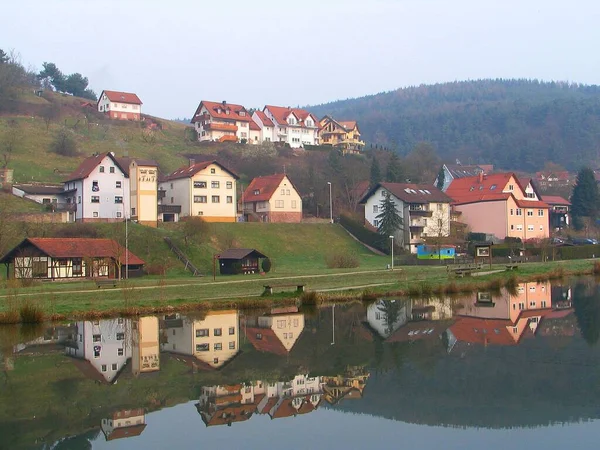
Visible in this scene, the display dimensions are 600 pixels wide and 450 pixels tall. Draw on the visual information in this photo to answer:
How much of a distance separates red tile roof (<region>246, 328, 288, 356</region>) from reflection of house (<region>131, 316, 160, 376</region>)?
3.28 meters

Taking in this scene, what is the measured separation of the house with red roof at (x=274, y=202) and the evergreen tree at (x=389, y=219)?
10966 millimetres

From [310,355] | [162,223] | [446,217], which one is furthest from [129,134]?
[310,355]

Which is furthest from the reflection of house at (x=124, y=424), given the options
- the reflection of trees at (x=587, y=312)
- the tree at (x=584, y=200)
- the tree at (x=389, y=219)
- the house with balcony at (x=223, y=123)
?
the house with balcony at (x=223, y=123)

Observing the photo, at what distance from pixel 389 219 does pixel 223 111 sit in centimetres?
5147

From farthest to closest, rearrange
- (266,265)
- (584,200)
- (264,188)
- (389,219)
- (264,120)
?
(264,120), (584,200), (264,188), (389,219), (266,265)

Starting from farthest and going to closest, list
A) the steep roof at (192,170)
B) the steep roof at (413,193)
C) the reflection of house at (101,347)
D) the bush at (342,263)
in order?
the steep roof at (413,193) → the steep roof at (192,170) → the bush at (342,263) → the reflection of house at (101,347)

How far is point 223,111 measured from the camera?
4646 inches

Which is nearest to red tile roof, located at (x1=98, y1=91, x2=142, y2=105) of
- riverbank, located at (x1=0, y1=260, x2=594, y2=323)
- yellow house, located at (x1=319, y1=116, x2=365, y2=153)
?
yellow house, located at (x1=319, y1=116, x2=365, y2=153)

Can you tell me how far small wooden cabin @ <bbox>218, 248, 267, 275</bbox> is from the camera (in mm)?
57062

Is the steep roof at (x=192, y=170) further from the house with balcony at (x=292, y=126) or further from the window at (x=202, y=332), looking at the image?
the window at (x=202, y=332)

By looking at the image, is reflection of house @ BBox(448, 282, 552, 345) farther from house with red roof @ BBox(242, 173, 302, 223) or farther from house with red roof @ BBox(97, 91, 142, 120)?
house with red roof @ BBox(97, 91, 142, 120)

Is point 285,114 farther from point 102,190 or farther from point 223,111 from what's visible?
point 102,190

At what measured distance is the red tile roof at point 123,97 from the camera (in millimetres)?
118938

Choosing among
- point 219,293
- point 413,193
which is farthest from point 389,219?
point 219,293
